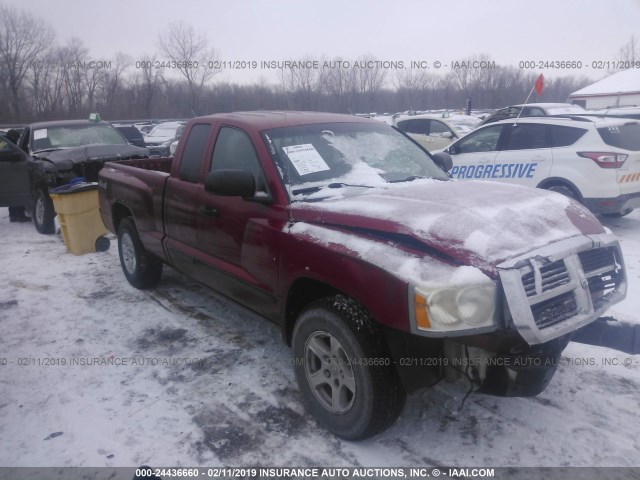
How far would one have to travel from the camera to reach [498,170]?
7.96 m

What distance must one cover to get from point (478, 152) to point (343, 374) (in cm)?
639

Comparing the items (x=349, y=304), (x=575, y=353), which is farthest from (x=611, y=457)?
(x=349, y=304)

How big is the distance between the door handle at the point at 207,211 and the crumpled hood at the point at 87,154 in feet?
16.5

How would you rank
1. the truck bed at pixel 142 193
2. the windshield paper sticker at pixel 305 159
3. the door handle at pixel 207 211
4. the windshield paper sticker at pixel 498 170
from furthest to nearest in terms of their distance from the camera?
the windshield paper sticker at pixel 498 170 → the truck bed at pixel 142 193 → the door handle at pixel 207 211 → the windshield paper sticker at pixel 305 159

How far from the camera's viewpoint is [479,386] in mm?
2564

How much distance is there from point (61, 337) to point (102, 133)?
6110 millimetres

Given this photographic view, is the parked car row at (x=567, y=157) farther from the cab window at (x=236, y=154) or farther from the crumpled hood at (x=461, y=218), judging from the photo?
the cab window at (x=236, y=154)

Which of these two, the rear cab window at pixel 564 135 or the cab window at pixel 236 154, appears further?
the rear cab window at pixel 564 135

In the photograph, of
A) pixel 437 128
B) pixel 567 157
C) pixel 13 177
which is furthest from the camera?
pixel 437 128

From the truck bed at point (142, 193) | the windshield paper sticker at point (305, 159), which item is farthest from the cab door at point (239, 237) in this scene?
the truck bed at point (142, 193)

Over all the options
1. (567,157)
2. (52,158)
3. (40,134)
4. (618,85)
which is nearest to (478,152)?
(567,157)

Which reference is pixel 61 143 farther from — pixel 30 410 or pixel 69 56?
pixel 69 56

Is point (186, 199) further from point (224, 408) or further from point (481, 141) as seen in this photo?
point (481, 141)

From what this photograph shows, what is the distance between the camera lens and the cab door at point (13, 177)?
8.50 meters
